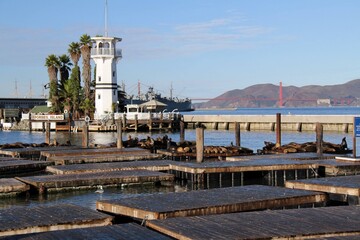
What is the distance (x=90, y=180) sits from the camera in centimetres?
2006

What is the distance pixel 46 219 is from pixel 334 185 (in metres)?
7.64

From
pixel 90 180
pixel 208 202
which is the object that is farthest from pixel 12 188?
pixel 208 202

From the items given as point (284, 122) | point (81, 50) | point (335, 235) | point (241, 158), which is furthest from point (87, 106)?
point (335, 235)

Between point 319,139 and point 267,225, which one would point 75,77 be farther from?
point 267,225

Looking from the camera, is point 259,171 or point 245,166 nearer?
point 245,166

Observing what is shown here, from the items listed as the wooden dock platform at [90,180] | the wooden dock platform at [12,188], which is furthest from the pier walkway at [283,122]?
the wooden dock platform at [12,188]

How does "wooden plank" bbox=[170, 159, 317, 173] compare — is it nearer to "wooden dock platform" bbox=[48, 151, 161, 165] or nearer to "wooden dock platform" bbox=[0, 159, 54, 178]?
"wooden dock platform" bbox=[48, 151, 161, 165]

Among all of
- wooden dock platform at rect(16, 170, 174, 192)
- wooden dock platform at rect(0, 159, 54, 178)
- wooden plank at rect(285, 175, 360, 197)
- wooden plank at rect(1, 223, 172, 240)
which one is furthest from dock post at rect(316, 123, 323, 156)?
wooden plank at rect(1, 223, 172, 240)

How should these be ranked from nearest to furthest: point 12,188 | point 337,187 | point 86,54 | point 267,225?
1. point 267,225
2. point 337,187
3. point 12,188
4. point 86,54

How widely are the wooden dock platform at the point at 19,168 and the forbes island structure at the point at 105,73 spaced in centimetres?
4195

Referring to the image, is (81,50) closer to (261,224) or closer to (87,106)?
(87,106)

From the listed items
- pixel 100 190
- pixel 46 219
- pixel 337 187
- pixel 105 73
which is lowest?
pixel 100 190

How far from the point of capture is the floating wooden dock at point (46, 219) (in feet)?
37.1

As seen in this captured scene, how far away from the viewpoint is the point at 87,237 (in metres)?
10.2
